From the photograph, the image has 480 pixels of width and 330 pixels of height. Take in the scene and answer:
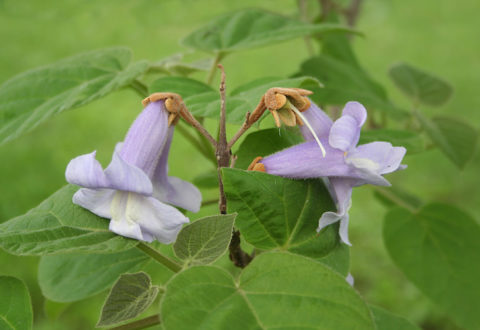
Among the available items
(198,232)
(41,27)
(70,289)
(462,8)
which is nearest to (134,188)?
(198,232)

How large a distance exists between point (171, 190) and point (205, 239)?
0.52 ft

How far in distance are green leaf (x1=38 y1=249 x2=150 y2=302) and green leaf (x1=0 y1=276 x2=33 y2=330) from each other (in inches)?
6.7

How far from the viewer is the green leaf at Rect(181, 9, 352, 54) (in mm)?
1171

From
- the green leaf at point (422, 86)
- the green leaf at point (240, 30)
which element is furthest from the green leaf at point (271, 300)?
the green leaf at point (422, 86)

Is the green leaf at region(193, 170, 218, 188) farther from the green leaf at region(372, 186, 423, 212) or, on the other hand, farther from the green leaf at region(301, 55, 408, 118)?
the green leaf at region(372, 186, 423, 212)

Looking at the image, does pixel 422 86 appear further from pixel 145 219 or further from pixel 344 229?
pixel 145 219

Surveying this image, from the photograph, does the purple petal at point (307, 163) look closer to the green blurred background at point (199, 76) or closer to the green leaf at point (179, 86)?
the green leaf at point (179, 86)

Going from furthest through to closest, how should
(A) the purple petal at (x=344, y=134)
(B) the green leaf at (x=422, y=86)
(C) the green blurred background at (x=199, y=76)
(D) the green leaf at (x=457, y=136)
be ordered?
(C) the green blurred background at (x=199, y=76), (B) the green leaf at (x=422, y=86), (D) the green leaf at (x=457, y=136), (A) the purple petal at (x=344, y=134)

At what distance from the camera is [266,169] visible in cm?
74

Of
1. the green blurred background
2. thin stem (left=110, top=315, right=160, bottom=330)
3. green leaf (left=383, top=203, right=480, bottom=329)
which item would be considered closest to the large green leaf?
thin stem (left=110, top=315, right=160, bottom=330)

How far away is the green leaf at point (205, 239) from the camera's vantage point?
66 centimetres

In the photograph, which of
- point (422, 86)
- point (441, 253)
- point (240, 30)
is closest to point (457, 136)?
point (422, 86)

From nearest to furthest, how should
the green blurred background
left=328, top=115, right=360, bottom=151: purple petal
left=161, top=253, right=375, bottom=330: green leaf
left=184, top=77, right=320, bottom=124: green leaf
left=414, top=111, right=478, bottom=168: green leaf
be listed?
left=161, top=253, right=375, bottom=330: green leaf, left=328, top=115, right=360, bottom=151: purple petal, left=184, top=77, right=320, bottom=124: green leaf, left=414, top=111, right=478, bottom=168: green leaf, the green blurred background

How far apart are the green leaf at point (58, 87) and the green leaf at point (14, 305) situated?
0.88ft
